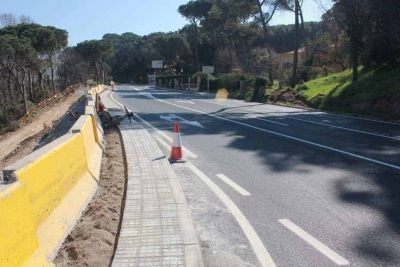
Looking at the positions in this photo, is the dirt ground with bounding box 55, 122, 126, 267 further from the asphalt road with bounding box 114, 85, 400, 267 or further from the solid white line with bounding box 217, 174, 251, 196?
the solid white line with bounding box 217, 174, 251, 196

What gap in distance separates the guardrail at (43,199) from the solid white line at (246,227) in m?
2.08

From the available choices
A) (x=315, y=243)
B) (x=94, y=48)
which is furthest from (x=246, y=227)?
(x=94, y=48)

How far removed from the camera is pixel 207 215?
5617mm

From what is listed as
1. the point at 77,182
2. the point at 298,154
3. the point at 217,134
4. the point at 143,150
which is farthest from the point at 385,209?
the point at 217,134

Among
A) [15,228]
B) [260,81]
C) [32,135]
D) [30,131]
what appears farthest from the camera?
[260,81]

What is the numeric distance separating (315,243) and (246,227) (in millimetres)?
920

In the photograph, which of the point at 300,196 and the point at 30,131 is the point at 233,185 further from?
the point at 30,131

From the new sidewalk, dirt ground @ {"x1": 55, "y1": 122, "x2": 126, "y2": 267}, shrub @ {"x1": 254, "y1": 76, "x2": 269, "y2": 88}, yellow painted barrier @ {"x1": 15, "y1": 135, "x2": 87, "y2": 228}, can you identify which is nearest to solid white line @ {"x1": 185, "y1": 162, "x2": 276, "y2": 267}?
the new sidewalk

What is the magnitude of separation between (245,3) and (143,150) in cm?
3177

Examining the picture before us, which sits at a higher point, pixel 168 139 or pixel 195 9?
pixel 195 9

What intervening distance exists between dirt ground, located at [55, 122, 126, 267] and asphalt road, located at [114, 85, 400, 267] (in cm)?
111

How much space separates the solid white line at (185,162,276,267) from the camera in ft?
14.1

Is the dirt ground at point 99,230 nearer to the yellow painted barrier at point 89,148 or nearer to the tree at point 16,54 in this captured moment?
the yellow painted barrier at point 89,148

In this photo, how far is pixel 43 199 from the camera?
168 inches
